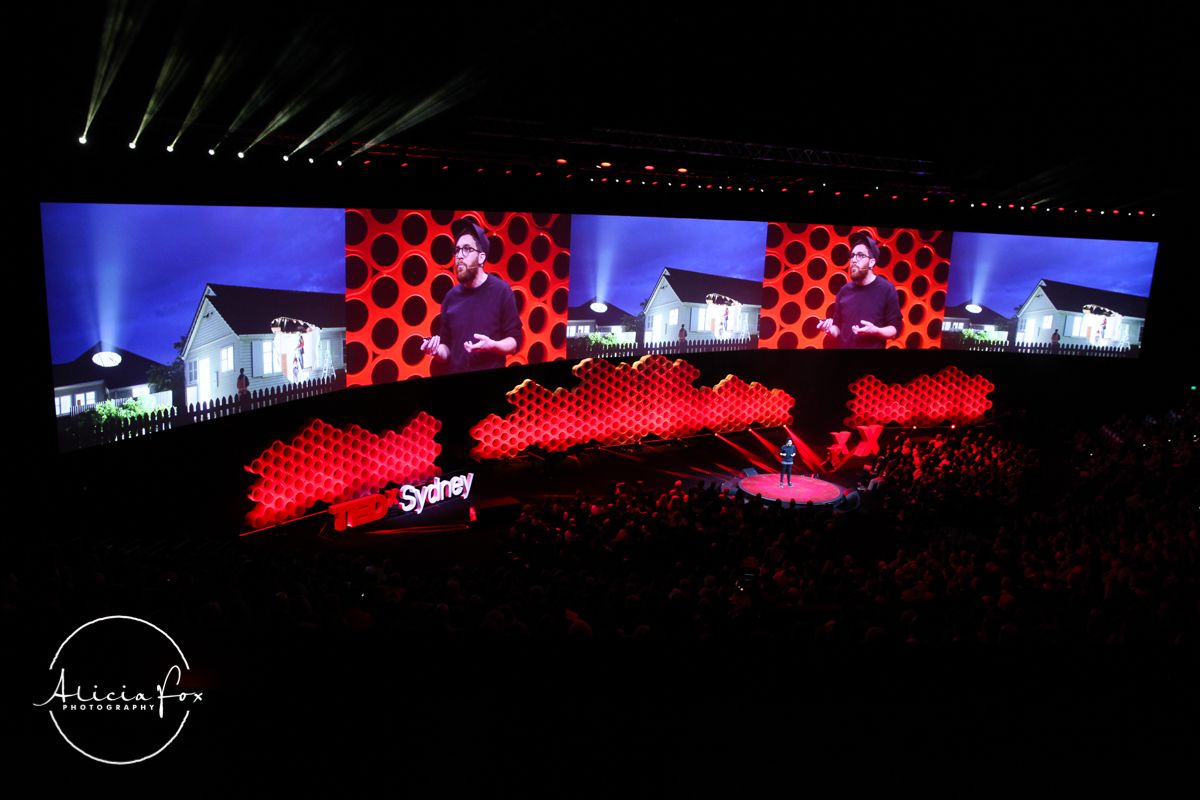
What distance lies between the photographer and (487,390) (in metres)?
14.7

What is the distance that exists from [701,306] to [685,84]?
637 cm

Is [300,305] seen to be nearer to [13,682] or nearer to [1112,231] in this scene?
[13,682]

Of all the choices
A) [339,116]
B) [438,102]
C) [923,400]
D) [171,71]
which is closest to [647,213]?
[438,102]

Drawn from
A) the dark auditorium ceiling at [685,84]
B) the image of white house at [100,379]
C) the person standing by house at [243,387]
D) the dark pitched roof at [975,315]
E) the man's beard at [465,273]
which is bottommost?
the person standing by house at [243,387]

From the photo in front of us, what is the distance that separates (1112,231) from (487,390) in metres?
15.3

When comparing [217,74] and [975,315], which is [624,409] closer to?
[975,315]

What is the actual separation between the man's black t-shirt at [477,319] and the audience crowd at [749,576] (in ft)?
9.81

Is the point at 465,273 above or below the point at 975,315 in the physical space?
above

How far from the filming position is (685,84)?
11.1 meters

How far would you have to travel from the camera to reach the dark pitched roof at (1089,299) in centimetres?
1869

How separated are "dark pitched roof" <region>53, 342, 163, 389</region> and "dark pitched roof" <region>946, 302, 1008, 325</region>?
16.8m

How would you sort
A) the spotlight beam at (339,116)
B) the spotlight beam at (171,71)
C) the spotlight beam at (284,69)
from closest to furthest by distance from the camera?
the spotlight beam at (171,71), the spotlight beam at (284,69), the spotlight beam at (339,116)

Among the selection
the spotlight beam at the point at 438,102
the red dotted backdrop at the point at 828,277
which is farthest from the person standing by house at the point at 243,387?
the red dotted backdrop at the point at 828,277

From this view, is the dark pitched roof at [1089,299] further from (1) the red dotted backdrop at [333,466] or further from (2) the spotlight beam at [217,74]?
(2) the spotlight beam at [217,74]
